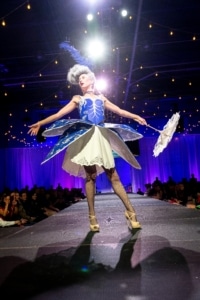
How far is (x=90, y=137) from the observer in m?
2.06

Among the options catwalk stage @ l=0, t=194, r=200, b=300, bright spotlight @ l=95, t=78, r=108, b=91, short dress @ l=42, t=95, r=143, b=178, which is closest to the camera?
catwalk stage @ l=0, t=194, r=200, b=300

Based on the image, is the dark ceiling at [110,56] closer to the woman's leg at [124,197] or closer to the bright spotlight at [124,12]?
the bright spotlight at [124,12]

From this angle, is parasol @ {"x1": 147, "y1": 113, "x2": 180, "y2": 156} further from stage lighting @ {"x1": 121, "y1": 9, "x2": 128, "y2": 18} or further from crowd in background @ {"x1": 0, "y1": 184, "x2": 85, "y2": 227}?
stage lighting @ {"x1": 121, "y1": 9, "x2": 128, "y2": 18}

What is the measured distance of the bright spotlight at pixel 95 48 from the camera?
22.6 feet

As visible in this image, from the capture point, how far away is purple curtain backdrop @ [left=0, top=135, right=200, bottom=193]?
13.6 metres

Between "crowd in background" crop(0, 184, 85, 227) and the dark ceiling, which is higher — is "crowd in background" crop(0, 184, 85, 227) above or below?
below

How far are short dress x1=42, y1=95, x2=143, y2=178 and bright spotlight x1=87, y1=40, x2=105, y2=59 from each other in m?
5.05

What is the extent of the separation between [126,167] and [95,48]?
7.99 meters

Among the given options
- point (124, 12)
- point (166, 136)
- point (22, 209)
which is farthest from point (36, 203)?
point (166, 136)

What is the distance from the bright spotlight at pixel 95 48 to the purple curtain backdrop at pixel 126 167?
22.6 feet

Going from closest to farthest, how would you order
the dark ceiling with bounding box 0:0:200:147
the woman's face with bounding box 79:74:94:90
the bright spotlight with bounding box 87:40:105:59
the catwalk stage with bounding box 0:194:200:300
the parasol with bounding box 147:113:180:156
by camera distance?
the catwalk stage with bounding box 0:194:200:300
the parasol with bounding box 147:113:180:156
the woman's face with bounding box 79:74:94:90
the dark ceiling with bounding box 0:0:200:147
the bright spotlight with bounding box 87:40:105:59

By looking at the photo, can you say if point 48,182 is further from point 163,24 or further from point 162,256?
point 162,256

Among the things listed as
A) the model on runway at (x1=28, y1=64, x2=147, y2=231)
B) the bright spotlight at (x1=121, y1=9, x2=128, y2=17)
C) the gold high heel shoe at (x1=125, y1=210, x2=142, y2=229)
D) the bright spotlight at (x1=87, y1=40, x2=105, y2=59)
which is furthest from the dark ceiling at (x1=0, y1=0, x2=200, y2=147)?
the gold high heel shoe at (x1=125, y1=210, x2=142, y2=229)

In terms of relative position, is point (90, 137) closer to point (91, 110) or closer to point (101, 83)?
point (91, 110)
